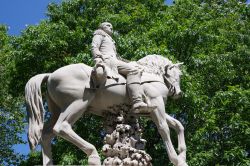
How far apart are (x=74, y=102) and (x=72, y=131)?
52 cm

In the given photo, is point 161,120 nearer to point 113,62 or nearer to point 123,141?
point 123,141

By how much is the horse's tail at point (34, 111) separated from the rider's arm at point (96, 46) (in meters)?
1.15

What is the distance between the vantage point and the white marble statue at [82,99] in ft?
28.9

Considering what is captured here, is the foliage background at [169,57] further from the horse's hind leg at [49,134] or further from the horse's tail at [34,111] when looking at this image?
the horse's tail at [34,111]

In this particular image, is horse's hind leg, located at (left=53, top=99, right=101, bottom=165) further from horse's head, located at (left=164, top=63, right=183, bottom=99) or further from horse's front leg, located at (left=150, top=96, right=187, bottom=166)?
horse's head, located at (left=164, top=63, right=183, bottom=99)

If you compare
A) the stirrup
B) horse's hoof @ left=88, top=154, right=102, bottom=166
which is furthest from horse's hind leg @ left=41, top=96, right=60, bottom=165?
the stirrup

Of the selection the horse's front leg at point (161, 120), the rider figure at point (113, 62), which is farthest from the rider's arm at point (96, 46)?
the horse's front leg at point (161, 120)

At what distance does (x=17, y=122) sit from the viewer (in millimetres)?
22125

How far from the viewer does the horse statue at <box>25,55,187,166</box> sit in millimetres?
8773

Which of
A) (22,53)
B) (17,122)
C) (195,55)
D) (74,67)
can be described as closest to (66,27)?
(22,53)

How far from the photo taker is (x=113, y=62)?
9.37 meters

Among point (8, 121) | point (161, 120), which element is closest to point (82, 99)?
point (161, 120)

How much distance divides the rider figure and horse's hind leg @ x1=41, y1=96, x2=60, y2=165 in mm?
1202

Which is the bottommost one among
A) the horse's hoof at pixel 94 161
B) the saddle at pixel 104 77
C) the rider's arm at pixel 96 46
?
the horse's hoof at pixel 94 161
